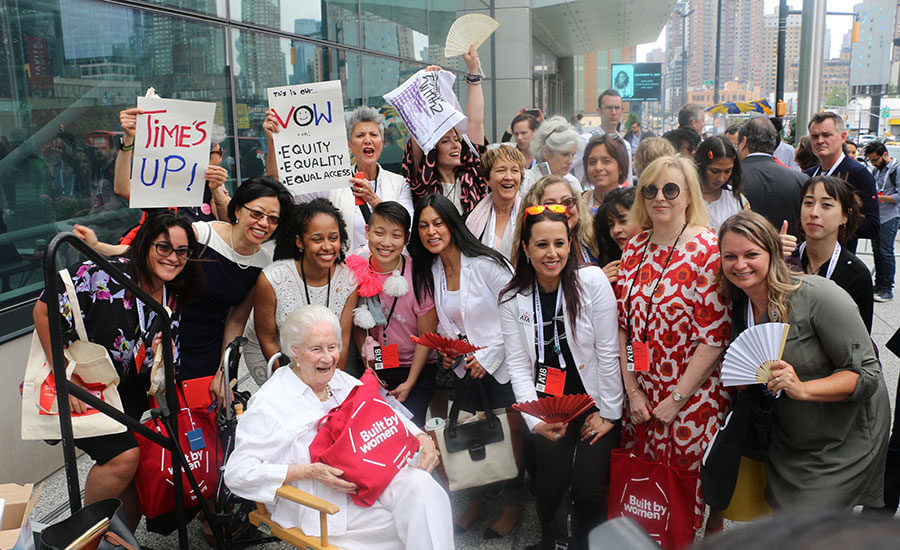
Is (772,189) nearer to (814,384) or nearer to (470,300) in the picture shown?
(470,300)

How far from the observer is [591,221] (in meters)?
4.21

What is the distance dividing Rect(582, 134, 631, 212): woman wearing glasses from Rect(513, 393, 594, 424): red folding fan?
6.14 ft

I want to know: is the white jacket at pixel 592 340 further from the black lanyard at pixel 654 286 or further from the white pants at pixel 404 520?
the white pants at pixel 404 520

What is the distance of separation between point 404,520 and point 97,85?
3901mm

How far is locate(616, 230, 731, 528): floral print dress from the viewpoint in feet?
10.1

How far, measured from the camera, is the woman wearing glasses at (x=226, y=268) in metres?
3.71

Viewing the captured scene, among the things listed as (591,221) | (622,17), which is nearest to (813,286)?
(591,221)

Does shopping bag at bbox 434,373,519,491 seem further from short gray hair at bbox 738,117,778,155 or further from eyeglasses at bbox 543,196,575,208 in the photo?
short gray hair at bbox 738,117,778,155

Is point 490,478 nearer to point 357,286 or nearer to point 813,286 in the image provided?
point 357,286

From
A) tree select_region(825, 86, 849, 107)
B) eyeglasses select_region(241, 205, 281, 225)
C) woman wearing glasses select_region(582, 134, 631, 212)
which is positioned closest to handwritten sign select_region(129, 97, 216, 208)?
eyeglasses select_region(241, 205, 281, 225)

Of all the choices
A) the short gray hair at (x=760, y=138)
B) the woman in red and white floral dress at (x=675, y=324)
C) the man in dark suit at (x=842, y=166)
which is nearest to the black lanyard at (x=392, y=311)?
the woman in red and white floral dress at (x=675, y=324)

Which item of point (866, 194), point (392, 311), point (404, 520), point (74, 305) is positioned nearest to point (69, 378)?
point (74, 305)

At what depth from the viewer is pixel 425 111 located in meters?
4.76

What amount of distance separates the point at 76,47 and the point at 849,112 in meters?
49.7
